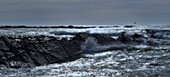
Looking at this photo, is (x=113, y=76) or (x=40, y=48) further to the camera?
(x=40, y=48)

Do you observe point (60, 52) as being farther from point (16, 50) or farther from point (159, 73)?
point (159, 73)

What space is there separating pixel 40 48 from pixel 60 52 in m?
1.02

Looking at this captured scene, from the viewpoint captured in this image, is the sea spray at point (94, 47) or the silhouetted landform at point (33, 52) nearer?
the silhouetted landform at point (33, 52)

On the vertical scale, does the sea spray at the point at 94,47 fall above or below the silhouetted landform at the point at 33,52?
below

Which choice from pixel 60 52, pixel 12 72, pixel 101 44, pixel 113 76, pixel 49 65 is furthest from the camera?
pixel 101 44

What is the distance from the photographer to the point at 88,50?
16.4m

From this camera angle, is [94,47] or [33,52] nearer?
[33,52]

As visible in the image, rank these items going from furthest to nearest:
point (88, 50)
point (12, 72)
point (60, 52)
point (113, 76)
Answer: point (88, 50)
point (60, 52)
point (12, 72)
point (113, 76)

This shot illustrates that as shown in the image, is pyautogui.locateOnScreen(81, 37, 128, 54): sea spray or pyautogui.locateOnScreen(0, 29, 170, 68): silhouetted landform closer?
pyautogui.locateOnScreen(0, 29, 170, 68): silhouetted landform

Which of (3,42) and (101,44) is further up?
(3,42)

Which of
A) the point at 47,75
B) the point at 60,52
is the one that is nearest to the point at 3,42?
the point at 60,52

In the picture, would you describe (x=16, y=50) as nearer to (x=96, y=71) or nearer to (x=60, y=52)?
(x=60, y=52)

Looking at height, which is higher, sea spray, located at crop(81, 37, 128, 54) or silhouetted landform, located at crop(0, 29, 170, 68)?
silhouetted landform, located at crop(0, 29, 170, 68)

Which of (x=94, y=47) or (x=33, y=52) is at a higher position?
(x=33, y=52)
